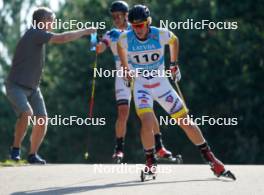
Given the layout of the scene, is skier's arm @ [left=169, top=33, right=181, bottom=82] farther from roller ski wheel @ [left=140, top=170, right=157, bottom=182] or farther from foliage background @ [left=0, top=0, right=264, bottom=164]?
foliage background @ [left=0, top=0, right=264, bottom=164]

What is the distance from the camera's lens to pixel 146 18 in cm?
1131

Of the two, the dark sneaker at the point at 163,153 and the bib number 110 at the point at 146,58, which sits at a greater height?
the bib number 110 at the point at 146,58

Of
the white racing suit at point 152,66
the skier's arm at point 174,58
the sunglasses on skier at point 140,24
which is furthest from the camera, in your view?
the skier's arm at point 174,58

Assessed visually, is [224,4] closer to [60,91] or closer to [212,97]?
[212,97]

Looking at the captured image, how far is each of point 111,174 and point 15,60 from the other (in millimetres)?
2560

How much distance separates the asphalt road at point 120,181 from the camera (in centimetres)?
1010

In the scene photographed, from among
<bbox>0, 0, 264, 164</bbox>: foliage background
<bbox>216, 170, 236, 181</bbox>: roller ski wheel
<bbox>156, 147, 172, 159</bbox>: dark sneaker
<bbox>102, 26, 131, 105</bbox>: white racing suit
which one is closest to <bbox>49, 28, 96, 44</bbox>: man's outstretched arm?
<bbox>102, 26, 131, 105</bbox>: white racing suit

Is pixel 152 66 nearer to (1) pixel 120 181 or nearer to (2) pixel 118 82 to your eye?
(1) pixel 120 181

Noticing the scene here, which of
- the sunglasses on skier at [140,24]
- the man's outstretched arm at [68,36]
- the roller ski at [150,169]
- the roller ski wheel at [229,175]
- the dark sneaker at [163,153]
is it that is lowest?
the roller ski wheel at [229,175]

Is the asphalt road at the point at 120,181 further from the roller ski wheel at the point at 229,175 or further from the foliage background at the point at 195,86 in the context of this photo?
the foliage background at the point at 195,86

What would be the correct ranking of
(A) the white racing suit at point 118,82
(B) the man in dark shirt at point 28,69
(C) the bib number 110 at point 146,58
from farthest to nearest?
(A) the white racing suit at point 118,82 < (B) the man in dark shirt at point 28,69 < (C) the bib number 110 at point 146,58

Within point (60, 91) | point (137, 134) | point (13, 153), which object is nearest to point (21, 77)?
point (13, 153)

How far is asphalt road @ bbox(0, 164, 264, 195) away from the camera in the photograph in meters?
10.1

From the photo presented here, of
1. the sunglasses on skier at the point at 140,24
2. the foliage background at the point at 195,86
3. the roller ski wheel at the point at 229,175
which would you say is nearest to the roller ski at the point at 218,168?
the roller ski wheel at the point at 229,175
